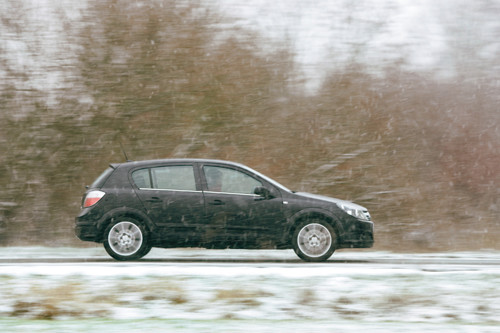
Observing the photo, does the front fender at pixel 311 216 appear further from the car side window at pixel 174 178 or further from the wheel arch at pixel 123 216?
the wheel arch at pixel 123 216

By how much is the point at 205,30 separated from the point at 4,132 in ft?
19.9

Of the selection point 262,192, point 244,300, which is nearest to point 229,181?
point 262,192

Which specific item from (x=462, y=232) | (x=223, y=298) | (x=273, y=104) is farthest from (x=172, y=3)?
(x=223, y=298)

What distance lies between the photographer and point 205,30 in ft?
67.6

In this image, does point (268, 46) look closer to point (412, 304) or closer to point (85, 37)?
point (85, 37)

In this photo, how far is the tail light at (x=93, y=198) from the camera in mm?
11719

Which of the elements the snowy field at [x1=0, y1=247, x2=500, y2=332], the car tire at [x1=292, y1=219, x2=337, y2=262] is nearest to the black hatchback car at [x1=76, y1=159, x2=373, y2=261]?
the car tire at [x1=292, y1=219, x2=337, y2=262]

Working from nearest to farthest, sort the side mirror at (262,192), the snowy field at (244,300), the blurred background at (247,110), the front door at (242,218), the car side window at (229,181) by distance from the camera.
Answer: the snowy field at (244,300), the front door at (242,218), the side mirror at (262,192), the car side window at (229,181), the blurred background at (247,110)

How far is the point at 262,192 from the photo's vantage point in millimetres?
11656

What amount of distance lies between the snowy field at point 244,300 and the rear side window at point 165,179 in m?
2.51

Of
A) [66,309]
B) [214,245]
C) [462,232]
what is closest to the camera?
[66,309]

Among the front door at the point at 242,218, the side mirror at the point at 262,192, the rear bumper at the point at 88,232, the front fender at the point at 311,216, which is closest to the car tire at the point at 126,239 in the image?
the rear bumper at the point at 88,232

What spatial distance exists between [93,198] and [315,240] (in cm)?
357

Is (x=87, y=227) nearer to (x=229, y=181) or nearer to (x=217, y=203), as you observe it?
(x=217, y=203)
